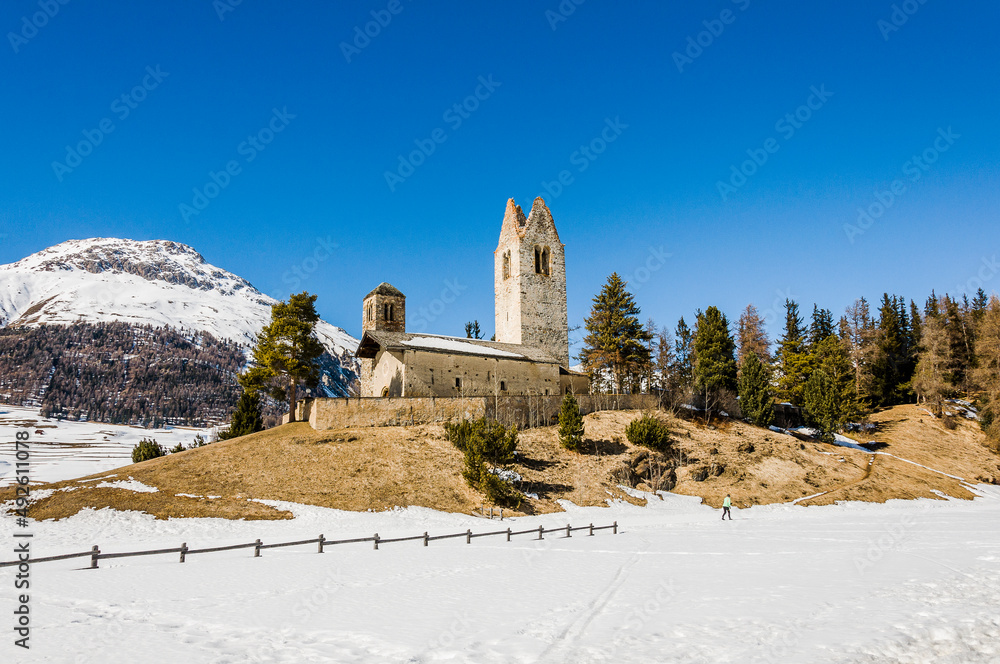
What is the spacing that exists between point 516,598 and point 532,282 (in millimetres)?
44426

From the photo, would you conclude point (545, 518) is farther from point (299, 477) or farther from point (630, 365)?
point (630, 365)

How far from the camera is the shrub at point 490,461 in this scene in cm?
3173

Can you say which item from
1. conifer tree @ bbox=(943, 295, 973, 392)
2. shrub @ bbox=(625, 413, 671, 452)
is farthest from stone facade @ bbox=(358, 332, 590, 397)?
conifer tree @ bbox=(943, 295, 973, 392)

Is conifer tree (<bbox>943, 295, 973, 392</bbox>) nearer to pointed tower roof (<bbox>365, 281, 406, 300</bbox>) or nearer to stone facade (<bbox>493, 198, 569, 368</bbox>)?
stone facade (<bbox>493, 198, 569, 368</bbox>)

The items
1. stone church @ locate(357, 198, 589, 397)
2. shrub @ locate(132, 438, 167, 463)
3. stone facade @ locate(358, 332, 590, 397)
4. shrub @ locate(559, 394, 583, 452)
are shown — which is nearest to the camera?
shrub @ locate(559, 394, 583, 452)

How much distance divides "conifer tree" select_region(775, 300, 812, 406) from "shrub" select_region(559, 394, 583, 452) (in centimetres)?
2884

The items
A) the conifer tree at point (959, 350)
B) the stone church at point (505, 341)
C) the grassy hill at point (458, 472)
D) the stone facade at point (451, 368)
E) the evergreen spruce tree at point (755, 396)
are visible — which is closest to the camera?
the grassy hill at point (458, 472)

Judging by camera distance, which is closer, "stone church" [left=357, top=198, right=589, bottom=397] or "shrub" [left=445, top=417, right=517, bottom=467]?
"shrub" [left=445, top=417, right=517, bottom=467]

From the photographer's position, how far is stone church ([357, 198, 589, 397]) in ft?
144

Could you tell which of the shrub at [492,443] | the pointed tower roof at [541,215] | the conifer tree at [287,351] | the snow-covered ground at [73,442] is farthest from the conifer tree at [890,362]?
the snow-covered ground at [73,442]

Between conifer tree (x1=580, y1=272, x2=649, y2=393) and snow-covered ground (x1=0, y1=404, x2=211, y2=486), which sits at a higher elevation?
conifer tree (x1=580, y1=272, x2=649, y2=393)

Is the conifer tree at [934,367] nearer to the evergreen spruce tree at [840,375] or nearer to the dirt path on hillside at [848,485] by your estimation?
the evergreen spruce tree at [840,375]

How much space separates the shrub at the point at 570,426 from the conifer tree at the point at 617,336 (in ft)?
48.2

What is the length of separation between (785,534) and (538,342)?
32.3m
